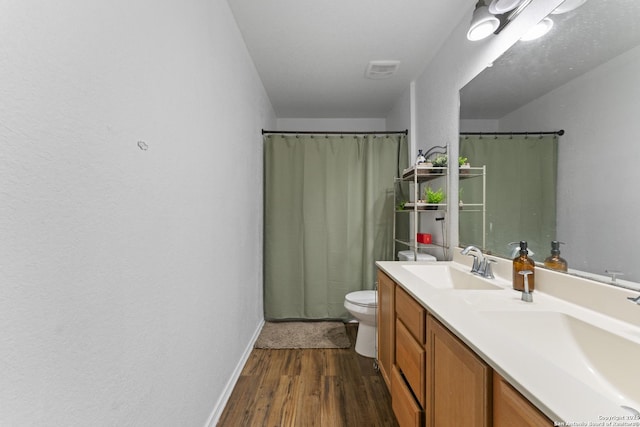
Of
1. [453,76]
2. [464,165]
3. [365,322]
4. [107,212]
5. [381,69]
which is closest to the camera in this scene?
[107,212]

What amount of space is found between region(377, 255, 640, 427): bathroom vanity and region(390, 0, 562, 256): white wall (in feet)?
2.91

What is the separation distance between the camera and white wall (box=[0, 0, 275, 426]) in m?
0.51

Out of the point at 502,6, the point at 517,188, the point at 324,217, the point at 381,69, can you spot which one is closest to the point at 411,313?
the point at 517,188

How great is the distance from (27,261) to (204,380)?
3.59 ft

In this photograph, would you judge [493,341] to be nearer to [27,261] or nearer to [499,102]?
[27,261]

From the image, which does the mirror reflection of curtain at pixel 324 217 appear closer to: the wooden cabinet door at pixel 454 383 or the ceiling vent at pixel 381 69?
the ceiling vent at pixel 381 69

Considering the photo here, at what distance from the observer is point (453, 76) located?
1.91 meters

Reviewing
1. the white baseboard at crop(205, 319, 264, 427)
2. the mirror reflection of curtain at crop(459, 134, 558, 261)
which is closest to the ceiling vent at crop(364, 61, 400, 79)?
the mirror reflection of curtain at crop(459, 134, 558, 261)

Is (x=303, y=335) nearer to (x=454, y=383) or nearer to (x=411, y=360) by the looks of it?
(x=411, y=360)

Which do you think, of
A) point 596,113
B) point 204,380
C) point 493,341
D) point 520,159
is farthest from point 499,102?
point 204,380

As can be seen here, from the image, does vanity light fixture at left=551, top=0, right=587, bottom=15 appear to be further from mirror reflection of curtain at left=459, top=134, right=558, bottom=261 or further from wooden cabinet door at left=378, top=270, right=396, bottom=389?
wooden cabinet door at left=378, top=270, right=396, bottom=389

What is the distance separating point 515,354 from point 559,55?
1193 millimetres

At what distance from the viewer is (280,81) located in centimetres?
264

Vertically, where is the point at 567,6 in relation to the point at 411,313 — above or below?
above
